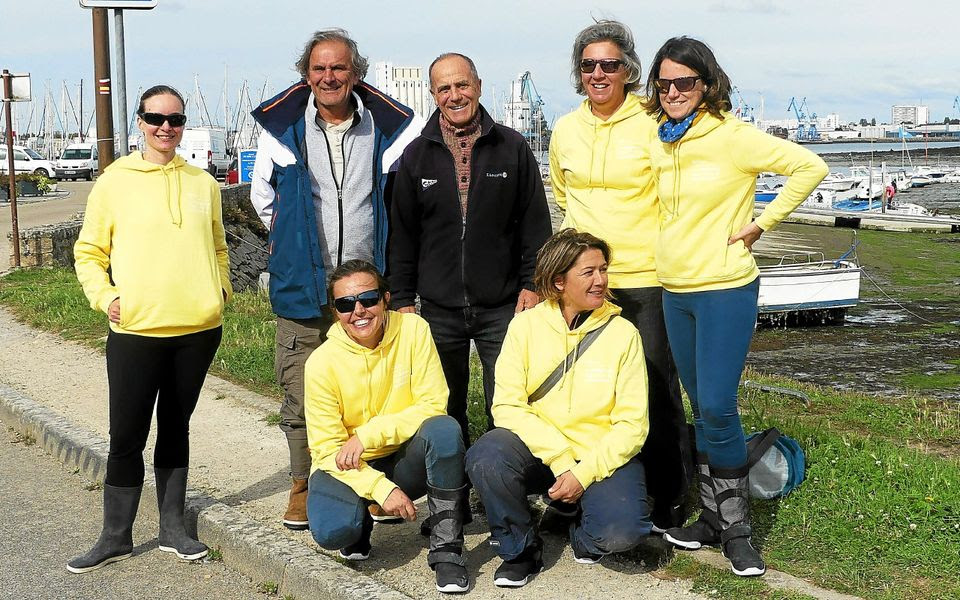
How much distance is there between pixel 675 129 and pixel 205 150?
4149cm

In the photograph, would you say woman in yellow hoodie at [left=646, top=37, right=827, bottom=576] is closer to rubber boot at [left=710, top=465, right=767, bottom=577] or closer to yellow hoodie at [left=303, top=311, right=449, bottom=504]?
rubber boot at [left=710, top=465, right=767, bottom=577]

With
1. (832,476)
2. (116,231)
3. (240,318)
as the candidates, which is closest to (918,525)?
(832,476)

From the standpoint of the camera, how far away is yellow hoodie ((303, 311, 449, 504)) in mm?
4680

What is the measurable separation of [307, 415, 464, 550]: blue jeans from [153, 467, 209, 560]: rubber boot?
2.44ft

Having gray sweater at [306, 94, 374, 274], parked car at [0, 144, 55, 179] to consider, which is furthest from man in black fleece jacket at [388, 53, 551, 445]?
parked car at [0, 144, 55, 179]

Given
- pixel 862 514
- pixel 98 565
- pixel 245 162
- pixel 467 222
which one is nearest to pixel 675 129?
pixel 467 222

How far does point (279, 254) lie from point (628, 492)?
1990 millimetres

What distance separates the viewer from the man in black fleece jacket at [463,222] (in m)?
4.88

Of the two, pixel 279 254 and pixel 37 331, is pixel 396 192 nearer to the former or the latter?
pixel 279 254

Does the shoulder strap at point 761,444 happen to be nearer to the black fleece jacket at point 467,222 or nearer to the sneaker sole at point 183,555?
the black fleece jacket at point 467,222

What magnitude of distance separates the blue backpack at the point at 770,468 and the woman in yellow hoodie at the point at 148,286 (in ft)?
8.61

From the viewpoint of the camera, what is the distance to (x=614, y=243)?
464 cm

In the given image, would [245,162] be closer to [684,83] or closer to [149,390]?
[149,390]

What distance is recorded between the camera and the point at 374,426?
4.65 m
